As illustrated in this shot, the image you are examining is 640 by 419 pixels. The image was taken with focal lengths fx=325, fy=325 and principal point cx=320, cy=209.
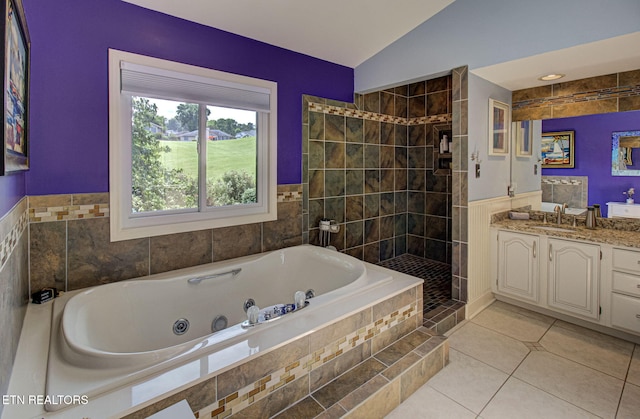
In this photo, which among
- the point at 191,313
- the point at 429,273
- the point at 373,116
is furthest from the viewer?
the point at 373,116

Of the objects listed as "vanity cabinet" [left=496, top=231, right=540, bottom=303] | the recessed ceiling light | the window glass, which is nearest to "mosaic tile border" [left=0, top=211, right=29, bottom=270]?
the window glass

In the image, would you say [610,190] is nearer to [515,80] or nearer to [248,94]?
[515,80]

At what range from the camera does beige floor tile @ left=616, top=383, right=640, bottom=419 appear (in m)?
1.74

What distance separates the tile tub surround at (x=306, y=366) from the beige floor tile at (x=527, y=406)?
1.20 ft

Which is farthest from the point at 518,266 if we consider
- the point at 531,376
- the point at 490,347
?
the point at 531,376

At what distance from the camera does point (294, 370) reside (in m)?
1.53

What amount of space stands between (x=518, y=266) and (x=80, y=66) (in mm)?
3678

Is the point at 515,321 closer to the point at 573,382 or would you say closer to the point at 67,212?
the point at 573,382

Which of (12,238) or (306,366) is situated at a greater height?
(12,238)

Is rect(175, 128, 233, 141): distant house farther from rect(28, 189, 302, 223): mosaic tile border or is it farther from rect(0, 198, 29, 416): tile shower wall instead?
rect(0, 198, 29, 416): tile shower wall

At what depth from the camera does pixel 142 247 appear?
228 centimetres

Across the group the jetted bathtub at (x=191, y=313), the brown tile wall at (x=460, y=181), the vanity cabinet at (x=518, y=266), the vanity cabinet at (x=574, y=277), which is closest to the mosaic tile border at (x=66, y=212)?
the jetted bathtub at (x=191, y=313)

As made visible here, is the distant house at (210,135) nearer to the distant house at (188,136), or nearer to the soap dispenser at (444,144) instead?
the distant house at (188,136)

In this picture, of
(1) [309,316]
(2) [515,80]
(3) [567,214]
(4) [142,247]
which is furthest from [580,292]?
(4) [142,247]
